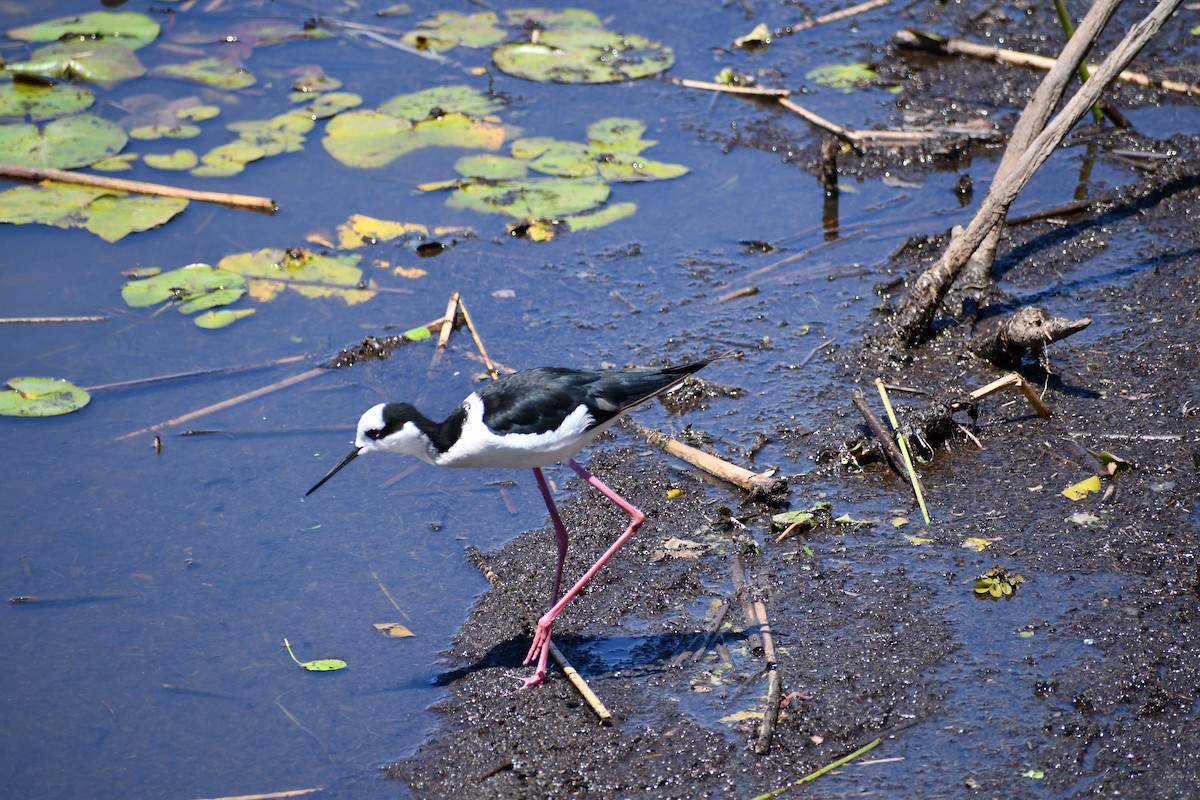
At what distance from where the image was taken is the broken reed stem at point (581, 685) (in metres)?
3.96

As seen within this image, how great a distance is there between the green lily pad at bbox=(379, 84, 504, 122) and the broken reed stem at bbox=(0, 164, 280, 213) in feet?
4.27

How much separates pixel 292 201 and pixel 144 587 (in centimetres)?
328

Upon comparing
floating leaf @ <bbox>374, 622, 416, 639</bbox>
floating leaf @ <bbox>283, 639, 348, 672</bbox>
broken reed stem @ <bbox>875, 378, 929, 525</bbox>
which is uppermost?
broken reed stem @ <bbox>875, 378, 929, 525</bbox>

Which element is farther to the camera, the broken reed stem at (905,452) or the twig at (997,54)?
the twig at (997,54)

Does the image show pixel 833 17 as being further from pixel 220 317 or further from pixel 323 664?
pixel 323 664

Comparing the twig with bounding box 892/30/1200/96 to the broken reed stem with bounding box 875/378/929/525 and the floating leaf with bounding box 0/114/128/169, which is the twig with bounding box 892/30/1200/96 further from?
the floating leaf with bounding box 0/114/128/169

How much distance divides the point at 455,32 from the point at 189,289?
3667mm

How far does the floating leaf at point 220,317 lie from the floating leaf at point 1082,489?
170 inches

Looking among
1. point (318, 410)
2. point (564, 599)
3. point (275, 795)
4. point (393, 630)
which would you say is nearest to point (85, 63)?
point (318, 410)

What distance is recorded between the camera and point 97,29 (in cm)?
896

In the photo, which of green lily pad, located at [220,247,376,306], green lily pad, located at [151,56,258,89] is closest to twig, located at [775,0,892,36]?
green lily pad, located at [151,56,258,89]

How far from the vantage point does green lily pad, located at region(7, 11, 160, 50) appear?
8867 millimetres

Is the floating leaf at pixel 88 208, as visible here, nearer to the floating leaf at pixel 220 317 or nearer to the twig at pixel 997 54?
the floating leaf at pixel 220 317

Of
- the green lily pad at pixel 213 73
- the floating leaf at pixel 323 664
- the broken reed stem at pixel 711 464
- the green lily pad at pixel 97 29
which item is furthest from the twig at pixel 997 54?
the floating leaf at pixel 323 664
